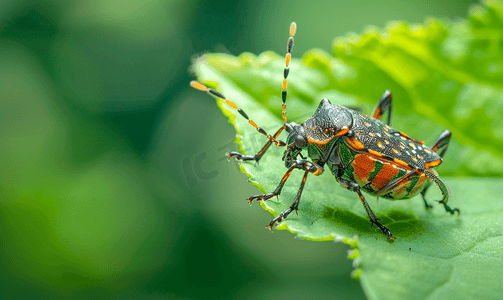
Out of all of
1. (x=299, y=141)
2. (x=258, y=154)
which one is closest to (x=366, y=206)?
(x=299, y=141)

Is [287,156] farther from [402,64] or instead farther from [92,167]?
[92,167]

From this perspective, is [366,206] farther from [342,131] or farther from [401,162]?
[342,131]

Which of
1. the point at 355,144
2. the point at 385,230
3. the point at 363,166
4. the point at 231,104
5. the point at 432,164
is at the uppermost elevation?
the point at 231,104

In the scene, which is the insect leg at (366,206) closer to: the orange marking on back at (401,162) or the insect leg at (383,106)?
the orange marking on back at (401,162)

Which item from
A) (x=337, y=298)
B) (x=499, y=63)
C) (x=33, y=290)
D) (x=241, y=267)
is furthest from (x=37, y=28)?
(x=499, y=63)

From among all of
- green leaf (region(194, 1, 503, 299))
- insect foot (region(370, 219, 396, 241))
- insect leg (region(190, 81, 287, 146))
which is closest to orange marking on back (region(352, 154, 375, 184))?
green leaf (region(194, 1, 503, 299))

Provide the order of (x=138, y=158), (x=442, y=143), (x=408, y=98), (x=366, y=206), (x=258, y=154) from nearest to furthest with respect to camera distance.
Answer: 1. (x=366, y=206)
2. (x=258, y=154)
3. (x=442, y=143)
4. (x=408, y=98)
5. (x=138, y=158)

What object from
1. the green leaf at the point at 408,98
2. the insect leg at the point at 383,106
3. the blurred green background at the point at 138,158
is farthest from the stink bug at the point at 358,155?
the blurred green background at the point at 138,158

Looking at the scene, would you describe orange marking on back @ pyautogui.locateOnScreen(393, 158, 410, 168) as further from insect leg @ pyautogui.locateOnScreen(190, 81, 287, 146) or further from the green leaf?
insect leg @ pyautogui.locateOnScreen(190, 81, 287, 146)
